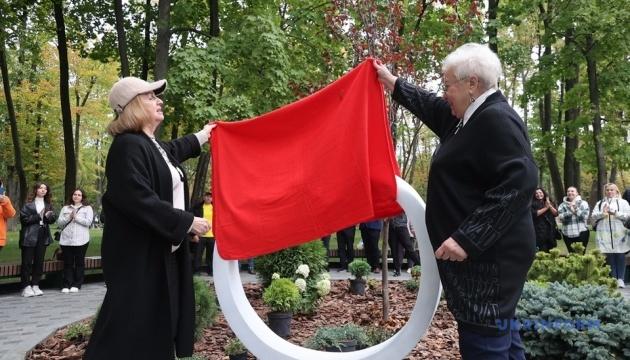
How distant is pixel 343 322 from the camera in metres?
7.33

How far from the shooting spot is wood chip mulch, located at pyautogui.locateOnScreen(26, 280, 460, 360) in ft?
19.1

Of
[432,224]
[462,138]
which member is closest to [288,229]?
[432,224]

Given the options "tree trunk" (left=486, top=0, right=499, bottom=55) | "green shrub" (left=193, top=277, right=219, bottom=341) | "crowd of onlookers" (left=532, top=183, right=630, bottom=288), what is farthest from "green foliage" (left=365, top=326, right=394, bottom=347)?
"tree trunk" (left=486, top=0, right=499, bottom=55)

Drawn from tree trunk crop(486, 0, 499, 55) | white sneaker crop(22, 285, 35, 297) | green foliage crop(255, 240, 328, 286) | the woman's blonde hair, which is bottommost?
white sneaker crop(22, 285, 35, 297)

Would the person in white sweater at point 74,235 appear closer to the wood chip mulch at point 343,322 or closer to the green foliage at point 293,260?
the wood chip mulch at point 343,322

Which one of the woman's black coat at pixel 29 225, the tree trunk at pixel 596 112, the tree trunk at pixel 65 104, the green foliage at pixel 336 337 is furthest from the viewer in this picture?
the tree trunk at pixel 596 112

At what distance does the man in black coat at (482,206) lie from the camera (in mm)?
2754

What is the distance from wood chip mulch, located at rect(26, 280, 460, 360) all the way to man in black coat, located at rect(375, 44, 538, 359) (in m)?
2.78

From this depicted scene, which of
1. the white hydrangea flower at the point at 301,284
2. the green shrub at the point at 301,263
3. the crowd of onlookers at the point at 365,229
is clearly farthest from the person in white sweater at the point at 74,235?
the white hydrangea flower at the point at 301,284

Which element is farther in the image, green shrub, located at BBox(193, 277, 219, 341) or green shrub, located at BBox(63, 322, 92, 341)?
green shrub, located at BBox(63, 322, 92, 341)

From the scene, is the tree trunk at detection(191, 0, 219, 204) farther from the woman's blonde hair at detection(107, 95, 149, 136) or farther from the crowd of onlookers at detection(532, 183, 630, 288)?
the woman's blonde hair at detection(107, 95, 149, 136)

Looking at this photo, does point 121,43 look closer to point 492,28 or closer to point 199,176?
point 199,176

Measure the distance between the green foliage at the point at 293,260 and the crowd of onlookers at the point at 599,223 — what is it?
186 inches

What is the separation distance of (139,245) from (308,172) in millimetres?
1294
